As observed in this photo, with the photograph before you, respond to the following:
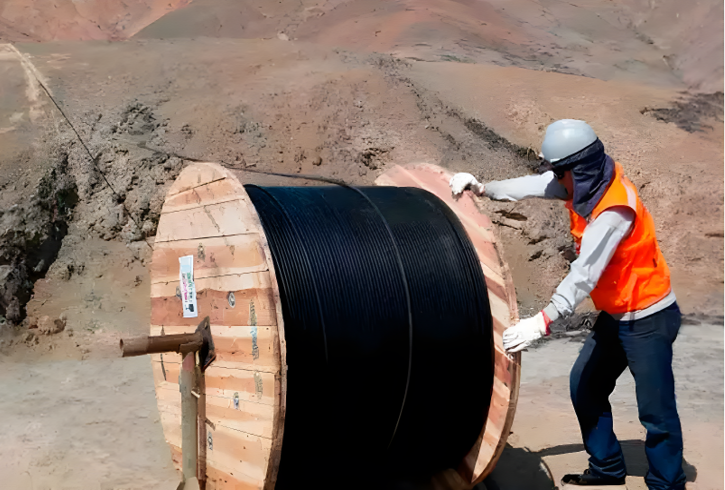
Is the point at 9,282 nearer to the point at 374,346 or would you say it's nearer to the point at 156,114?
the point at 156,114

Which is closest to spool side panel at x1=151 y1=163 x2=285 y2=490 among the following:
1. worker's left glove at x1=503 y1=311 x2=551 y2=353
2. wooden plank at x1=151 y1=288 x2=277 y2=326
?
wooden plank at x1=151 y1=288 x2=277 y2=326

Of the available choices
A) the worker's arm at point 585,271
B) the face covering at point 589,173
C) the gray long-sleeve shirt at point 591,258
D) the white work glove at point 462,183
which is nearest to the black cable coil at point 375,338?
the white work glove at point 462,183

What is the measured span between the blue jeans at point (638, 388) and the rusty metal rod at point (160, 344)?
7.49 ft

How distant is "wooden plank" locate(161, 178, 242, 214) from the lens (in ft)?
10.7

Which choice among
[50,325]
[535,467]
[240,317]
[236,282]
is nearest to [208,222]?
[236,282]

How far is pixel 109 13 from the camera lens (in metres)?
24.5

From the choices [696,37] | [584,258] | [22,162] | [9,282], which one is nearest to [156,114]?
[22,162]

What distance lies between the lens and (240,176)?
9.84 m

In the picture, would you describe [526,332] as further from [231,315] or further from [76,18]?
[76,18]

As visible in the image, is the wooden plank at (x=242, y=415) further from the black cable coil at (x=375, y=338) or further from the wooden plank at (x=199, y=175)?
the wooden plank at (x=199, y=175)

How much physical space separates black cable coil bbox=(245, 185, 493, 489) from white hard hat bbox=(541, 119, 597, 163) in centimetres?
65

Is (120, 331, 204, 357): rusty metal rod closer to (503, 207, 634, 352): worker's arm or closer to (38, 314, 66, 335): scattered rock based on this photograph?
(503, 207, 634, 352): worker's arm

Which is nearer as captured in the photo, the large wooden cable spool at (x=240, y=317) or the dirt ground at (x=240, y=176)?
the large wooden cable spool at (x=240, y=317)

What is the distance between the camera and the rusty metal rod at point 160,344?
3.20m
